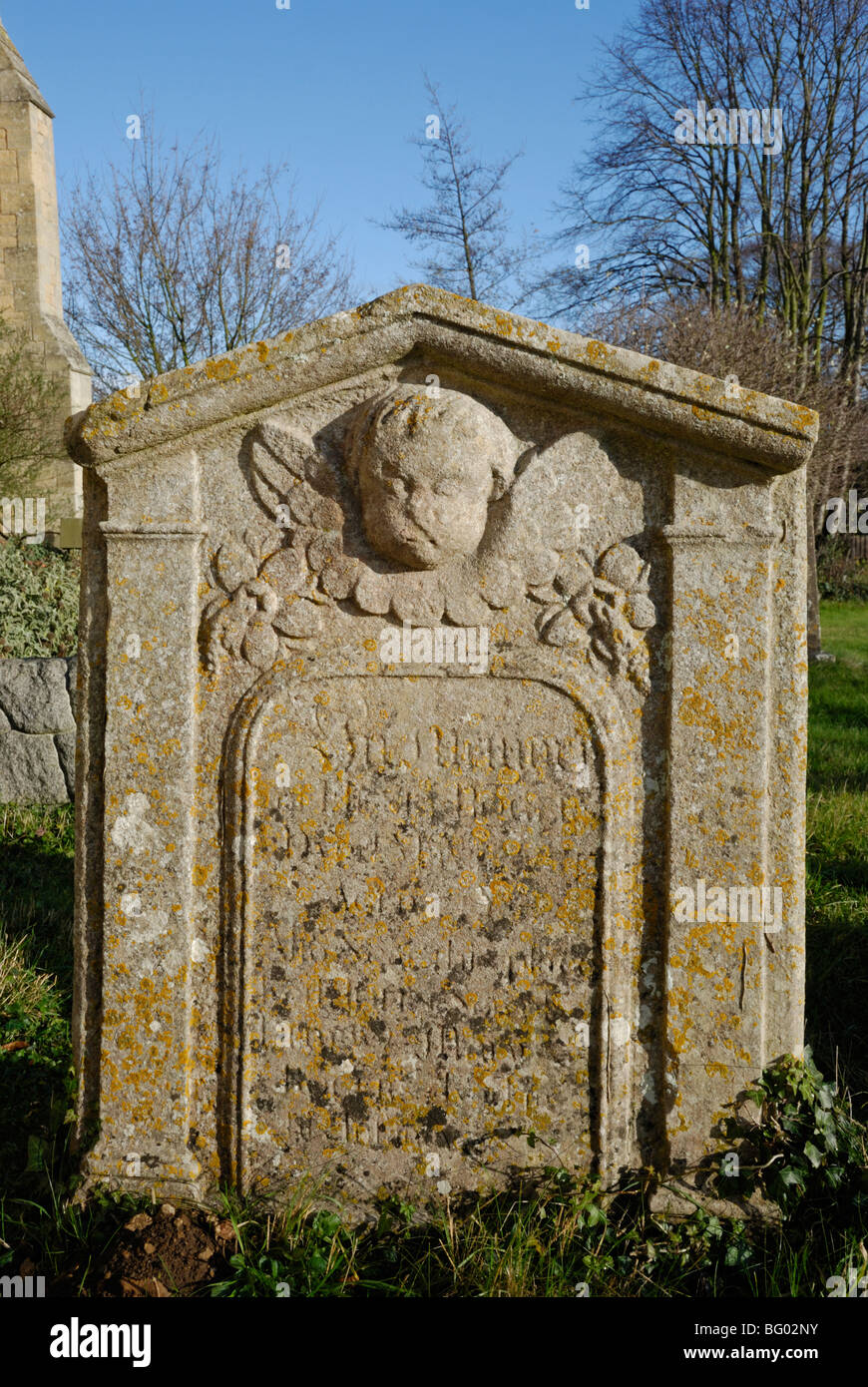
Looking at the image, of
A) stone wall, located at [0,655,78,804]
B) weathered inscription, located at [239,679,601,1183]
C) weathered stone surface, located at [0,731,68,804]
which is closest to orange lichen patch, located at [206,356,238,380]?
weathered inscription, located at [239,679,601,1183]

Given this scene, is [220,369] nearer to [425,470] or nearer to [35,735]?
[425,470]

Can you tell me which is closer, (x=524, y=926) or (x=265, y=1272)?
(x=265, y=1272)

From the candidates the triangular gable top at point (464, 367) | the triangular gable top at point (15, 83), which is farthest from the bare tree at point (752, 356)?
the triangular gable top at point (464, 367)

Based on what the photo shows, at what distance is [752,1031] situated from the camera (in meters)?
2.52

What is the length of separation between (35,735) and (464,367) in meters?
4.99

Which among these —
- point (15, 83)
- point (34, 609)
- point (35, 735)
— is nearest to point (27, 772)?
point (35, 735)

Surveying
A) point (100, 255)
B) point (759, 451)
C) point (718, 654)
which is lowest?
point (718, 654)

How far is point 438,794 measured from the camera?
8.34ft

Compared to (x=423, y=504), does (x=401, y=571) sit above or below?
below

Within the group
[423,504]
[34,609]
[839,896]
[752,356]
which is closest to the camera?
[423,504]

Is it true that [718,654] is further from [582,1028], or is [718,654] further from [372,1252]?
[372,1252]

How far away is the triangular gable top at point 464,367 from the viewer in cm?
242
